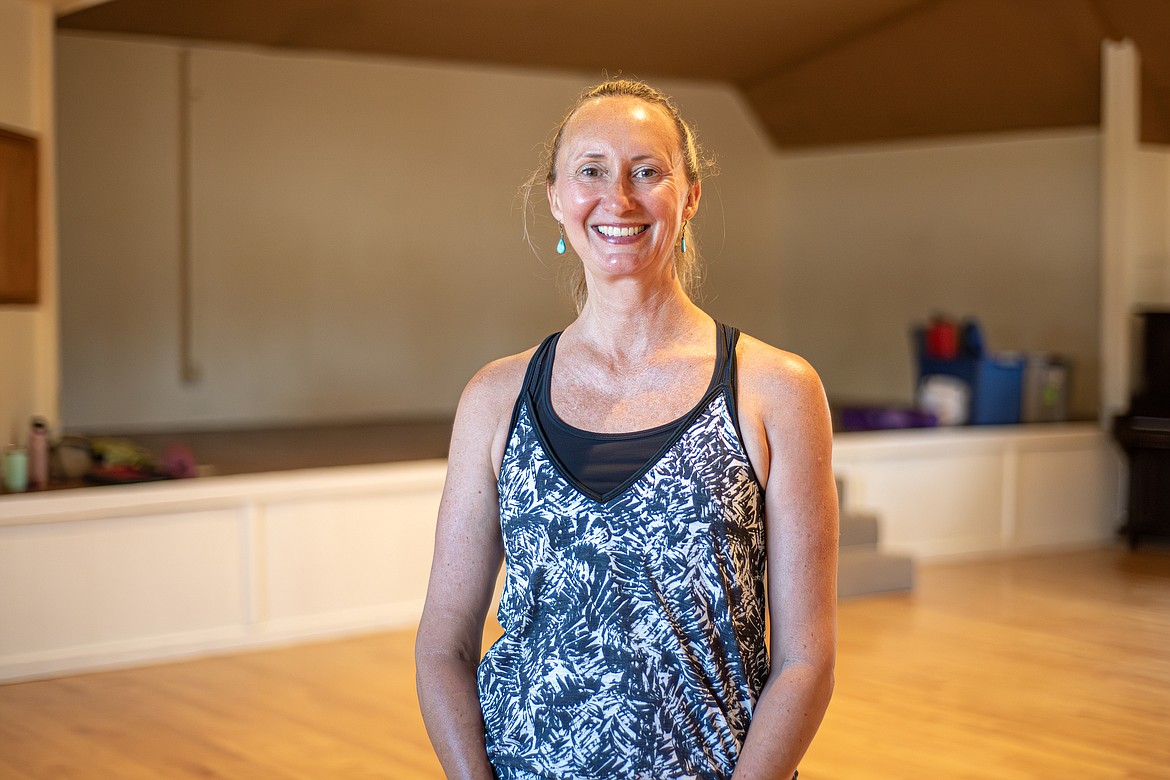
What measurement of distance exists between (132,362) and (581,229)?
7.96 metres

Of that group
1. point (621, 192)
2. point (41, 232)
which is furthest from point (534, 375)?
point (41, 232)

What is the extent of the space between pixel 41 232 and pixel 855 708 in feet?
11.4

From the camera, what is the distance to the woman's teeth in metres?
1.51

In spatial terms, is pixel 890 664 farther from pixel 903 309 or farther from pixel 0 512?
pixel 903 309

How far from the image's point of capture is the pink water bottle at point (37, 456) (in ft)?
16.1

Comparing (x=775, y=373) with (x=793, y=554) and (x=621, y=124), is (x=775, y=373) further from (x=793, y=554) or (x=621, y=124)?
(x=621, y=124)

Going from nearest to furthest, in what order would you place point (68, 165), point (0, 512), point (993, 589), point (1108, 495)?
point (0, 512) < point (993, 589) < point (1108, 495) < point (68, 165)

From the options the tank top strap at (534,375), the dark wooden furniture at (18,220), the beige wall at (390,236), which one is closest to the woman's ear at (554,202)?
the tank top strap at (534,375)

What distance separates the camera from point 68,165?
855cm

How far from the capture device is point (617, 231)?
4.97 ft

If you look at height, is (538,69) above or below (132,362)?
above

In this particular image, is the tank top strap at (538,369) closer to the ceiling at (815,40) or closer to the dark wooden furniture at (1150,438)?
the dark wooden furniture at (1150,438)

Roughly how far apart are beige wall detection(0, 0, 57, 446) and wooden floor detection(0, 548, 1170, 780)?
1.09 metres

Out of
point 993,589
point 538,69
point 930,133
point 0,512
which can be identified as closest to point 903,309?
point 930,133
